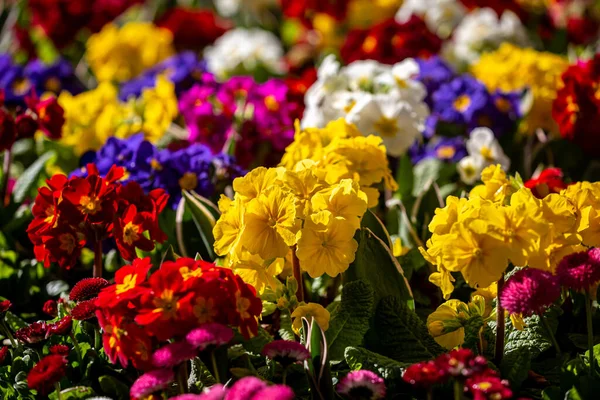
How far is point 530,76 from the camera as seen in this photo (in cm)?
320

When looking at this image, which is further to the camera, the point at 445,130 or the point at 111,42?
the point at 111,42

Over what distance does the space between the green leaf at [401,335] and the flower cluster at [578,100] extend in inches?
43.9

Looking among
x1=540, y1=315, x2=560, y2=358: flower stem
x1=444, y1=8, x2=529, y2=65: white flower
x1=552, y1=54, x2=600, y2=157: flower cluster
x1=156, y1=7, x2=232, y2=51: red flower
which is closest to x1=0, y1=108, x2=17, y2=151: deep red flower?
x1=540, y1=315, x2=560, y2=358: flower stem

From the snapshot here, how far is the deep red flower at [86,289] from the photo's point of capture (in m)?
1.71

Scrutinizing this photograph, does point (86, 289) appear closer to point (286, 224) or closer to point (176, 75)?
point (286, 224)

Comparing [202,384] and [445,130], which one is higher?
[202,384]

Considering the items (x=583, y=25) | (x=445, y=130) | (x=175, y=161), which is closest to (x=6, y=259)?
(x=175, y=161)

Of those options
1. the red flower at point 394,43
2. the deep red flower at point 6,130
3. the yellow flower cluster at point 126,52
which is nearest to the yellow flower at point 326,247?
the deep red flower at point 6,130

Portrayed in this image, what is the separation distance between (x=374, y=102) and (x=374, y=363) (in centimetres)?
112

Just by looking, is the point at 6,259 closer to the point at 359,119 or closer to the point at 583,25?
the point at 359,119

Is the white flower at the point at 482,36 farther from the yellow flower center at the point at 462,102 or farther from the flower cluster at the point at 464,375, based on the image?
the flower cluster at the point at 464,375

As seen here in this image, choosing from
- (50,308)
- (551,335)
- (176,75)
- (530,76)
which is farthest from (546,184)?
(176,75)

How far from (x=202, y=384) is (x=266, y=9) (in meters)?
4.09

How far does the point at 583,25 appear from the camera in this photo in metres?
4.50
